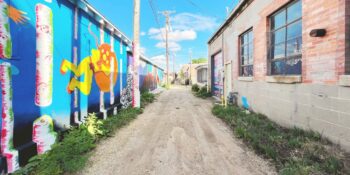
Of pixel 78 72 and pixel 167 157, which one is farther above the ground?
pixel 78 72

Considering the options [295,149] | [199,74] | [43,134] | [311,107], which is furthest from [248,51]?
[199,74]

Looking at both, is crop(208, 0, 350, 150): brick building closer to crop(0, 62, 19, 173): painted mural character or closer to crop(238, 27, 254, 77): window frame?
crop(238, 27, 254, 77): window frame

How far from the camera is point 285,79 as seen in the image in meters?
5.94

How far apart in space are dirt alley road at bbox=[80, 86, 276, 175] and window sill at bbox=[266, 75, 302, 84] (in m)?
1.99

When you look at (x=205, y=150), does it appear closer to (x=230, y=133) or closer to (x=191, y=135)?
(x=191, y=135)

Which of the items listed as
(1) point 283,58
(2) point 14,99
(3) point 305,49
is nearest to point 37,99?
(2) point 14,99

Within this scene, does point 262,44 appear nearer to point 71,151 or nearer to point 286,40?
point 286,40

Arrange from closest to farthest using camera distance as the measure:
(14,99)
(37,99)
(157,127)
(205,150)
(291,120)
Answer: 1. (14,99)
2. (37,99)
3. (205,150)
4. (291,120)
5. (157,127)

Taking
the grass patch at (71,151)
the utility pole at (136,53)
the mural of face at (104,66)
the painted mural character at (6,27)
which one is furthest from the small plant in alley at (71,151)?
the utility pole at (136,53)

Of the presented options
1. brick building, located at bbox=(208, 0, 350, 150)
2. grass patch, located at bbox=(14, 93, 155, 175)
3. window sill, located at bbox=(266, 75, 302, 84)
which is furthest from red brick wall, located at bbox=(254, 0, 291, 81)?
grass patch, located at bbox=(14, 93, 155, 175)

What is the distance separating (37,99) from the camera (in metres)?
4.19

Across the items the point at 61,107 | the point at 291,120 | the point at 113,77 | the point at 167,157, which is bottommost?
the point at 167,157

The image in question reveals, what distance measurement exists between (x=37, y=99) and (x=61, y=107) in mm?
869

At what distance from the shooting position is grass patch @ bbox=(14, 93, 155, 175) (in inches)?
142
